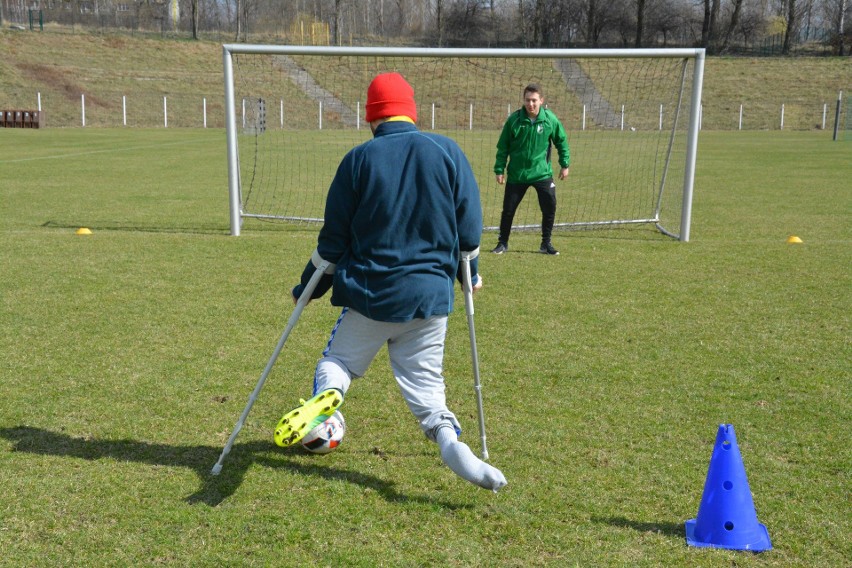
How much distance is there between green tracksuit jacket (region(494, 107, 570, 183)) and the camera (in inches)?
408

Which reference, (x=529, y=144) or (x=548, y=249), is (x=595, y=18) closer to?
(x=529, y=144)

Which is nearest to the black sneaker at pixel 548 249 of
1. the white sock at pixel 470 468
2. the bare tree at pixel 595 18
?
the white sock at pixel 470 468

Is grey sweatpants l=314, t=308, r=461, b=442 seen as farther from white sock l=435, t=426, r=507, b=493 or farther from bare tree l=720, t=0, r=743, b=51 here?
bare tree l=720, t=0, r=743, b=51

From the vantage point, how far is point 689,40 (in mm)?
73062

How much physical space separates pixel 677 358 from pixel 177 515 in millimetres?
3846

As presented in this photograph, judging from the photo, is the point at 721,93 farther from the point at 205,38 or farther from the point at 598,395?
the point at 598,395

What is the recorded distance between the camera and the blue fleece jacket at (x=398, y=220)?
376cm

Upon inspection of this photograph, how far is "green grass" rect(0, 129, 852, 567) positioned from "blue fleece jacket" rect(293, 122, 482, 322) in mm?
961

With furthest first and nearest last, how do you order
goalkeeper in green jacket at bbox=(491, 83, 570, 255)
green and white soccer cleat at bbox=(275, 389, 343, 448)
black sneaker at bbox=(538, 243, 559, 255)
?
1. black sneaker at bbox=(538, 243, 559, 255)
2. goalkeeper in green jacket at bbox=(491, 83, 570, 255)
3. green and white soccer cleat at bbox=(275, 389, 343, 448)

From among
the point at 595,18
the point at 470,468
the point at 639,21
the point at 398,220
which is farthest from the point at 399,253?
the point at 595,18

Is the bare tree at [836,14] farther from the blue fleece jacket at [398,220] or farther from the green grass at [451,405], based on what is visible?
the blue fleece jacket at [398,220]

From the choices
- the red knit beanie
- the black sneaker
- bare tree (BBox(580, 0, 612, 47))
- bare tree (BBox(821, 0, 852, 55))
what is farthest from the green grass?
bare tree (BBox(821, 0, 852, 55))

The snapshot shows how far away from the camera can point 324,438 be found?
4.48 meters

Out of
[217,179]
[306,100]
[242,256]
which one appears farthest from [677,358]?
[306,100]
